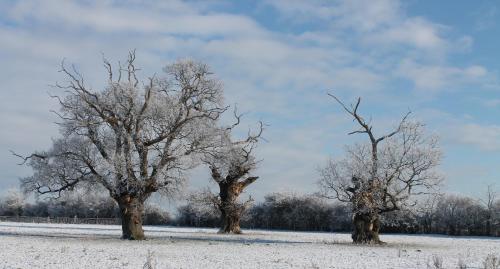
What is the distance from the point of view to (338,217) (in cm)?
9631

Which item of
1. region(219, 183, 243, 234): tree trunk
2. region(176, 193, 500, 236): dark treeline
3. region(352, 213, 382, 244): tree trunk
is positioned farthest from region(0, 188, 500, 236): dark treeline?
region(352, 213, 382, 244): tree trunk

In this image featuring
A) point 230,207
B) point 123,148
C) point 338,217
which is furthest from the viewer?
point 338,217

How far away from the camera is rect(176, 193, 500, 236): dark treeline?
297 feet

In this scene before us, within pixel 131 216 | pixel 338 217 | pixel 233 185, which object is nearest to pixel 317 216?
pixel 338 217

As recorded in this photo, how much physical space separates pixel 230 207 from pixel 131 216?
60.4 feet

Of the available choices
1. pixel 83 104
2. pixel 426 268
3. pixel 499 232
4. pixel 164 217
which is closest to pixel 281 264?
pixel 426 268

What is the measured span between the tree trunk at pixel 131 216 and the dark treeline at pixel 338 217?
5004cm

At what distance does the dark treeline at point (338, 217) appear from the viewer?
90375mm

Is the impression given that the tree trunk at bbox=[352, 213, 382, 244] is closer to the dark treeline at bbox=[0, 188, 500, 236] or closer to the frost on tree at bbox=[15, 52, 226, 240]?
the frost on tree at bbox=[15, 52, 226, 240]

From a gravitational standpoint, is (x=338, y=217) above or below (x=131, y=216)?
below

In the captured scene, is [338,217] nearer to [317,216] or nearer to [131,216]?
[317,216]

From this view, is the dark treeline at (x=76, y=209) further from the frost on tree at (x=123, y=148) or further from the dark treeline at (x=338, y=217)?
the frost on tree at (x=123, y=148)

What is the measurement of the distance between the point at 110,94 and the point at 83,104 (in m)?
1.85

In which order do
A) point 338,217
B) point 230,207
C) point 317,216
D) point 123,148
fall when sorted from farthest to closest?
point 317,216
point 338,217
point 230,207
point 123,148
